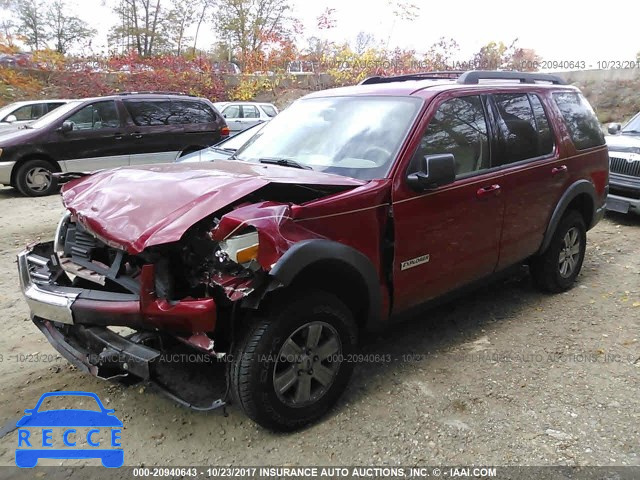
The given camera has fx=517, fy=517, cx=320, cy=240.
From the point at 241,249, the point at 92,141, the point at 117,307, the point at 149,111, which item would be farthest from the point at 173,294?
the point at 149,111

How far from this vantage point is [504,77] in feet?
14.6

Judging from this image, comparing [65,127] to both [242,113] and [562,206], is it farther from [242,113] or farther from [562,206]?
[562,206]

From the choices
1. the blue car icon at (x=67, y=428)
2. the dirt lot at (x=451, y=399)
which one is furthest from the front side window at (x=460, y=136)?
the blue car icon at (x=67, y=428)

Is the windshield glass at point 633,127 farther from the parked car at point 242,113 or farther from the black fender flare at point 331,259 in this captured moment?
the parked car at point 242,113

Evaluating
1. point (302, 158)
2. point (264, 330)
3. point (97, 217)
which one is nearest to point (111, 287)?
point (97, 217)

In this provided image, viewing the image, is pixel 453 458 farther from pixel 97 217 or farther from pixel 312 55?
pixel 312 55

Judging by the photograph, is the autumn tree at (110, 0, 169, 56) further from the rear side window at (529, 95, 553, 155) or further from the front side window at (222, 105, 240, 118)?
the rear side window at (529, 95, 553, 155)

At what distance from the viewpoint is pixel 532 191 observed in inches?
166

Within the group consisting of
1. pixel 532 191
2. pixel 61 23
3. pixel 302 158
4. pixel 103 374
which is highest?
pixel 61 23

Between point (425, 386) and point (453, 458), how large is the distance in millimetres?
677

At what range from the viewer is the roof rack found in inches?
163

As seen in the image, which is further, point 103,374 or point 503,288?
point 503,288

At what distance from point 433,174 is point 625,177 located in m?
5.72

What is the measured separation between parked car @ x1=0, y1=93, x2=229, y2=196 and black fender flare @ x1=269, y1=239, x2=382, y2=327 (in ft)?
26.0
